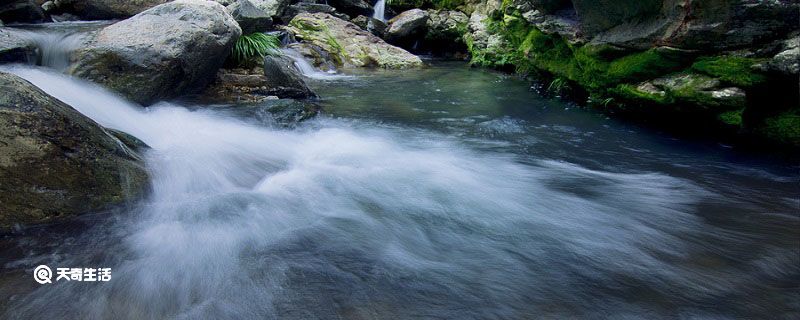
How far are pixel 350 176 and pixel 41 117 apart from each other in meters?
2.90

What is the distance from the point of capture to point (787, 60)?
4.50 m

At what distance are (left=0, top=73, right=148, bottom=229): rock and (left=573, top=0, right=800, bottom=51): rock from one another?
663 cm

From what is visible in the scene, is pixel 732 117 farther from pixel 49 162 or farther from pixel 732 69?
pixel 49 162

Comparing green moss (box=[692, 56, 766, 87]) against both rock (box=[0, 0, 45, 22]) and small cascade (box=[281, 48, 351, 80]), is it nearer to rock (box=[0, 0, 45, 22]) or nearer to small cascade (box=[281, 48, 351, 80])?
small cascade (box=[281, 48, 351, 80])

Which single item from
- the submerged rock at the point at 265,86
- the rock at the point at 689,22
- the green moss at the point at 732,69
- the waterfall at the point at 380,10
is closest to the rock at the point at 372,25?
the waterfall at the point at 380,10

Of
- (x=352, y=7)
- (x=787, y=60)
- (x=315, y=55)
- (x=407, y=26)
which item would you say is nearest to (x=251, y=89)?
(x=315, y=55)

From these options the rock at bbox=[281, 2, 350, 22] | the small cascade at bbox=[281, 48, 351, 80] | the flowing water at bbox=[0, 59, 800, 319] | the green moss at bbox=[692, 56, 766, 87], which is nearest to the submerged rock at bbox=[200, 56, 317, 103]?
the flowing water at bbox=[0, 59, 800, 319]

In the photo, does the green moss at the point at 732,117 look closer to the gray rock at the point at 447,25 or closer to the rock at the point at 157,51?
the rock at the point at 157,51

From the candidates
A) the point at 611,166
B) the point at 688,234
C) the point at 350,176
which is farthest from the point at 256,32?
the point at 688,234

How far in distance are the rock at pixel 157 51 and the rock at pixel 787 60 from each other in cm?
798

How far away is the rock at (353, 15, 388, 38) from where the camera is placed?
17.7 meters

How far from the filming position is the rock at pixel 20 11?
10094mm

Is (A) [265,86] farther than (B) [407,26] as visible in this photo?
No

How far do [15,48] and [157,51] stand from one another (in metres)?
2.08
